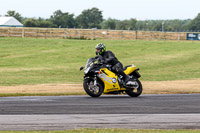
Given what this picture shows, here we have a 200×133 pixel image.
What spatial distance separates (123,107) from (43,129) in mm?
3962

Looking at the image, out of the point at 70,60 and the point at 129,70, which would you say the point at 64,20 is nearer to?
the point at 70,60

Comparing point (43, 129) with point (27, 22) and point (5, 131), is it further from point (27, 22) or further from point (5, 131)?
point (27, 22)

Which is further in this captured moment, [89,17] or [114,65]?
[89,17]

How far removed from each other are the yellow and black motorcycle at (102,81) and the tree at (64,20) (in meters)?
110

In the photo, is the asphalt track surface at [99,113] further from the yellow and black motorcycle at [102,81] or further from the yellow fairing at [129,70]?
the yellow fairing at [129,70]

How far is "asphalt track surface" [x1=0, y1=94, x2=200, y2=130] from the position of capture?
10070 millimetres

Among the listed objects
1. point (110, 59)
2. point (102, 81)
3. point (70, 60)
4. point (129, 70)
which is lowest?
point (70, 60)

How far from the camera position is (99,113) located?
11797 millimetres

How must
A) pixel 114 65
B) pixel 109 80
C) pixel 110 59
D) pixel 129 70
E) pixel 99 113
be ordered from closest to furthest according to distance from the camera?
pixel 99 113 → pixel 110 59 → pixel 109 80 → pixel 114 65 → pixel 129 70

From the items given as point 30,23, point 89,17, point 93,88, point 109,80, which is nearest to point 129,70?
point 109,80

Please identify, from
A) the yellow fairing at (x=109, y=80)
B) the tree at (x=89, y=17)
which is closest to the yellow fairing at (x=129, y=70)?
the yellow fairing at (x=109, y=80)

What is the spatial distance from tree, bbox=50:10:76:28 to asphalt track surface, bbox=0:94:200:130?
11132 cm

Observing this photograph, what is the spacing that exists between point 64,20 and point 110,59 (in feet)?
368

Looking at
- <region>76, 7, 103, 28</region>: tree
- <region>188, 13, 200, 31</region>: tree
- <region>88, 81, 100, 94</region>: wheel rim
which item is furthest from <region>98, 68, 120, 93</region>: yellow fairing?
<region>76, 7, 103, 28</region>: tree
